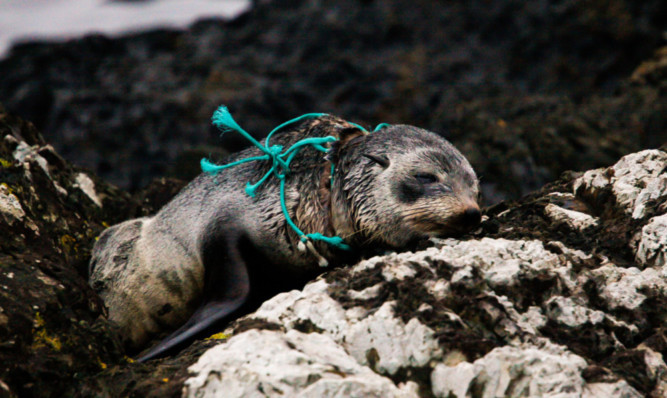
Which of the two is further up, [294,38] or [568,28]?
[294,38]

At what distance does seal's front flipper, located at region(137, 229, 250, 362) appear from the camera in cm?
376

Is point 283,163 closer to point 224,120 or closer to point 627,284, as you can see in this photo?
point 224,120

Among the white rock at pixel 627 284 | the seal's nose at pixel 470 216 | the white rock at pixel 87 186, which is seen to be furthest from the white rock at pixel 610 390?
the white rock at pixel 87 186

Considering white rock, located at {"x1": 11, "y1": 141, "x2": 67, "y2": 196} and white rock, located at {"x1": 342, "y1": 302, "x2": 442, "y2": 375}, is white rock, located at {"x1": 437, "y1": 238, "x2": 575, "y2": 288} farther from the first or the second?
white rock, located at {"x1": 11, "y1": 141, "x2": 67, "y2": 196}

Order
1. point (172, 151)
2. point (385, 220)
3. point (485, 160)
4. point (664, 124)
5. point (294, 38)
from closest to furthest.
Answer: point (385, 220) < point (485, 160) < point (664, 124) < point (172, 151) < point (294, 38)

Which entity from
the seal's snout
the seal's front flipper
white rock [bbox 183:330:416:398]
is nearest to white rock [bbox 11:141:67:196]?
the seal's front flipper

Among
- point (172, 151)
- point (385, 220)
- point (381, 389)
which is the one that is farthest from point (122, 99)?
point (381, 389)

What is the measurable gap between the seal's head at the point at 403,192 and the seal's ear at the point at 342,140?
0.06 metres

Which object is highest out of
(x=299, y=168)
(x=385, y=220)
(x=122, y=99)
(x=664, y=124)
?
(x=122, y=99)

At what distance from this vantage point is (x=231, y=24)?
1238cm

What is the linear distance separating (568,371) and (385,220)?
127cm

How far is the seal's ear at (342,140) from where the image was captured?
4.21m

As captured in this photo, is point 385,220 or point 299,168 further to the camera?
point 299,168

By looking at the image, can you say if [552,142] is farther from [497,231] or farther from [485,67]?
[497,231]
